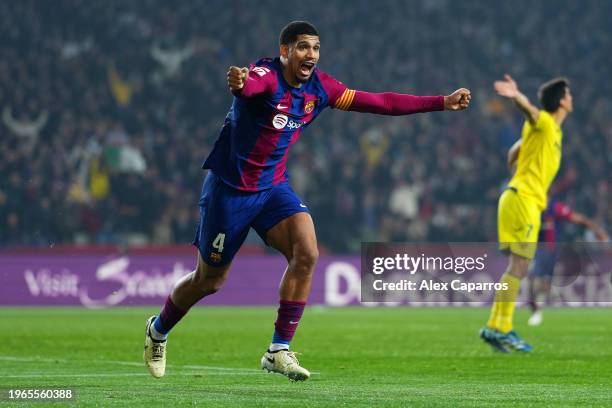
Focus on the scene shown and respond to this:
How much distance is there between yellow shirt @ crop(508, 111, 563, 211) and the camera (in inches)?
467

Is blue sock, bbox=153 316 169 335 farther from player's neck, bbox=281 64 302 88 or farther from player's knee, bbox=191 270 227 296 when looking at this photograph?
player's neck, bbox=281 64 302 88

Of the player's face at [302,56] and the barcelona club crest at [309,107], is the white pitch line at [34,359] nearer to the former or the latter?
the barcelona club crest at [309,107]

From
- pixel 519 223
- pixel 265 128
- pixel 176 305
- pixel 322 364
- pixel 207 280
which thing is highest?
pixel 265 128

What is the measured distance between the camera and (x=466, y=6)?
31703 millimetres

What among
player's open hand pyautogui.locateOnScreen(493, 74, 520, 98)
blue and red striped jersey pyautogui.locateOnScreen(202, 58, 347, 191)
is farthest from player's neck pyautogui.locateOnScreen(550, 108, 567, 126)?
blue and red striped jersey pyautogui.locateOnScreen(202, 58, 347, 191)

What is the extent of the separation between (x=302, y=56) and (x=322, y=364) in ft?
10.5

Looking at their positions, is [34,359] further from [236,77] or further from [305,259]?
[236,77]

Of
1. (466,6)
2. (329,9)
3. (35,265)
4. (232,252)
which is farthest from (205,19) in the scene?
(232,252)

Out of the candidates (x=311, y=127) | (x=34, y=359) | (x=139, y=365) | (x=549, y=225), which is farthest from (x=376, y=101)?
(x=311, y=127)

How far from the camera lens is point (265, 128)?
7918 mm

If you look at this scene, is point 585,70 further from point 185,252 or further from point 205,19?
point 185,252

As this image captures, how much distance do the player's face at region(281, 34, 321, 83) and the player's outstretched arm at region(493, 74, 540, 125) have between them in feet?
8.97

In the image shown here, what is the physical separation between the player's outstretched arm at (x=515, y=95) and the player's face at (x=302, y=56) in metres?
2.73

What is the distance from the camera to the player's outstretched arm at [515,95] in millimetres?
10375
